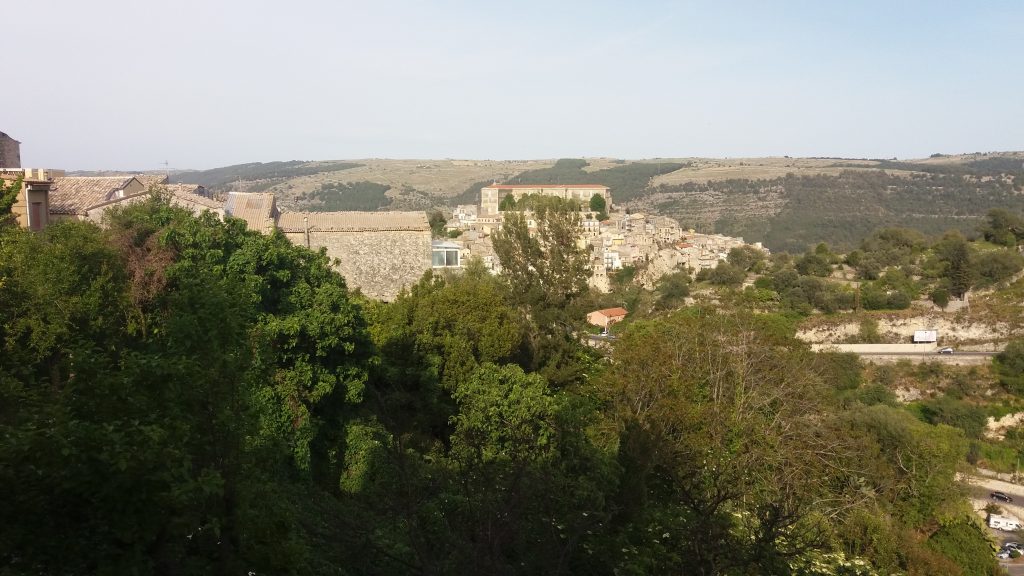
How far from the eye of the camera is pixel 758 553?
21.6ft

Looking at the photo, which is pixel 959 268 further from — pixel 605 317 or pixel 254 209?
pixel 254 209

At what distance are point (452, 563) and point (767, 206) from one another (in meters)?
104

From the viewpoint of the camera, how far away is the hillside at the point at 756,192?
87625 millimetres

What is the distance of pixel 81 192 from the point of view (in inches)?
829

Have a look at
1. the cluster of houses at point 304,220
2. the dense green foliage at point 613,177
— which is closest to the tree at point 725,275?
the cluster of houses at point 304,220

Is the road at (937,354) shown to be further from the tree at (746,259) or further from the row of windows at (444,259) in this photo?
the row of windows at (444,259)

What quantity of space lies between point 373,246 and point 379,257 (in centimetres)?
38

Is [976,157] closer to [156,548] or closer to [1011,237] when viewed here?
[1011,237]

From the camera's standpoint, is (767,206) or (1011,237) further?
Answer: (767,206)

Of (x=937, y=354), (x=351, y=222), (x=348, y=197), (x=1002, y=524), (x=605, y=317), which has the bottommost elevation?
(x=1002, y=524)

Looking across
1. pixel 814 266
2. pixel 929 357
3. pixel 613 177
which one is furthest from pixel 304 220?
pixel 613 177

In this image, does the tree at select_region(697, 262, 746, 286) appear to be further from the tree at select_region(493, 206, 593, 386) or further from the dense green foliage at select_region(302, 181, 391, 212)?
the dense green foliage at select_region(302, 181, 391, 212)

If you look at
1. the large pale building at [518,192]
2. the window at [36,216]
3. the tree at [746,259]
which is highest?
the large pale building at [518,192]

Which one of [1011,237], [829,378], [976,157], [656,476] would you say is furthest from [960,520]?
[976,157]
